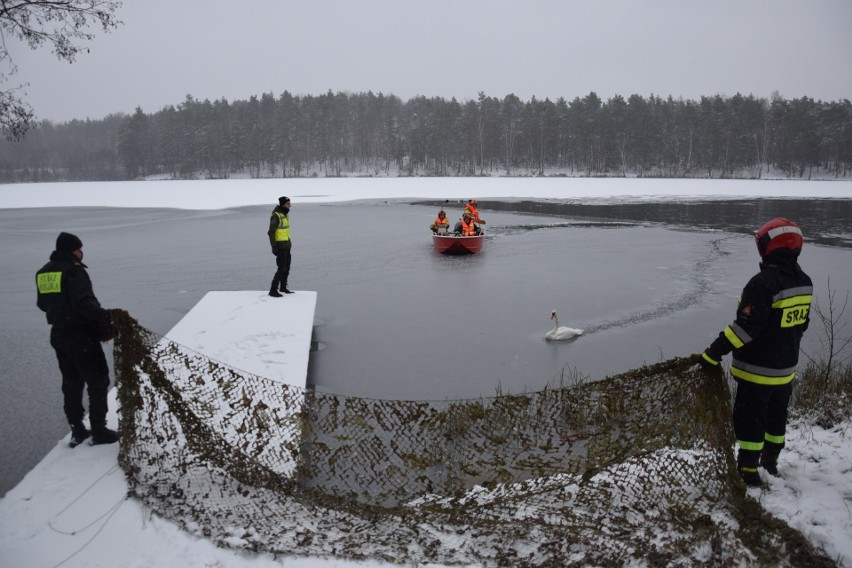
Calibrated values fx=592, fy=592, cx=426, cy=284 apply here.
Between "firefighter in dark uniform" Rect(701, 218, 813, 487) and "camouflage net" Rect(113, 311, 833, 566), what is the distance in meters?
0.20

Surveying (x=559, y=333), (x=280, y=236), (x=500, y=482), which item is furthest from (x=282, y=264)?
(x=500, y=482)

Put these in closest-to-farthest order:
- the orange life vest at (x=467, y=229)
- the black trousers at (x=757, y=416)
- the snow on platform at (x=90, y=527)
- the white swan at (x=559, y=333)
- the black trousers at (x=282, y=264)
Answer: the snow on platform at (x=90, y=527) < the black trousers at (x=757, y=416) < the white swan at (x=559, y=333) < the black trousers at (x=282, y=264) < the orange life vest at (x=467, y=229)

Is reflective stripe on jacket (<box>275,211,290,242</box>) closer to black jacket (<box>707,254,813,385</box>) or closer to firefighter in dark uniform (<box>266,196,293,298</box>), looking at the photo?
firefighter in dark uniform (<box>266,196,293,298</box>)

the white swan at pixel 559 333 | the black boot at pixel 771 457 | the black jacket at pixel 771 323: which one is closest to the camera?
the black jacket at pixel 771 323

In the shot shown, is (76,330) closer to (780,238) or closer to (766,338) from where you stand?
(766,338)

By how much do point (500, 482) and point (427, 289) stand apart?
27.1ft

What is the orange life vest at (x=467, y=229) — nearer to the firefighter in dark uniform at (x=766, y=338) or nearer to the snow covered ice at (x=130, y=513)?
the snow covered ice at (x=130, y=513)

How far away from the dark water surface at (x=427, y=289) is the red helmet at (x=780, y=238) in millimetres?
3558

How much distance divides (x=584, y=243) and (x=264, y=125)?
61.9 meters

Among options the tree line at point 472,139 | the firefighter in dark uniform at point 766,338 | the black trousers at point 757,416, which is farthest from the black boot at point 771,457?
the tree line at point 472,139

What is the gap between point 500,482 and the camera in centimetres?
327

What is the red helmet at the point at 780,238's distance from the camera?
320 cm

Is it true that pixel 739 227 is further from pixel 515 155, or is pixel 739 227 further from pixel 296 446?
pixel 515 155

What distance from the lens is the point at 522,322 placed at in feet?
29.8
